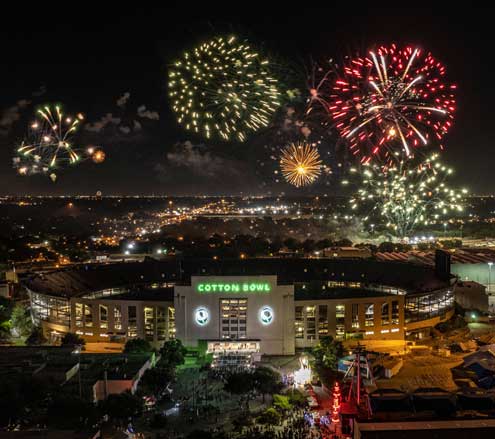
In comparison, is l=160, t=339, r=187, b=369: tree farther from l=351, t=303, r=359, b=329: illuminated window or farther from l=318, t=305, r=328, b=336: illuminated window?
l=351, t=303, r=359, b=329: illuminated window

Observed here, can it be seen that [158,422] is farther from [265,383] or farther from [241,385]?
[265,383]

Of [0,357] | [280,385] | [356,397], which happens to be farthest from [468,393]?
[0,357]

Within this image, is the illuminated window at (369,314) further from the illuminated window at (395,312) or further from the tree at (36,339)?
the tree at (36,339)

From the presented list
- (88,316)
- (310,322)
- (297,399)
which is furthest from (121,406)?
(310,322)

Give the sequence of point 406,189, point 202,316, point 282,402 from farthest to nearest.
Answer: point 406,189 → point 202,316 → point 282,402

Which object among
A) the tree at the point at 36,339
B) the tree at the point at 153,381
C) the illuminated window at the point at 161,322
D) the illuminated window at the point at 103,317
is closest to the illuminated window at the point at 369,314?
the illuminated window at the point at 161,322

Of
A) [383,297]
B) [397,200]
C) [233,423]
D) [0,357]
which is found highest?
[397,200]

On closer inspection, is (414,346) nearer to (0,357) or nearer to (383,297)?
(383,297)
